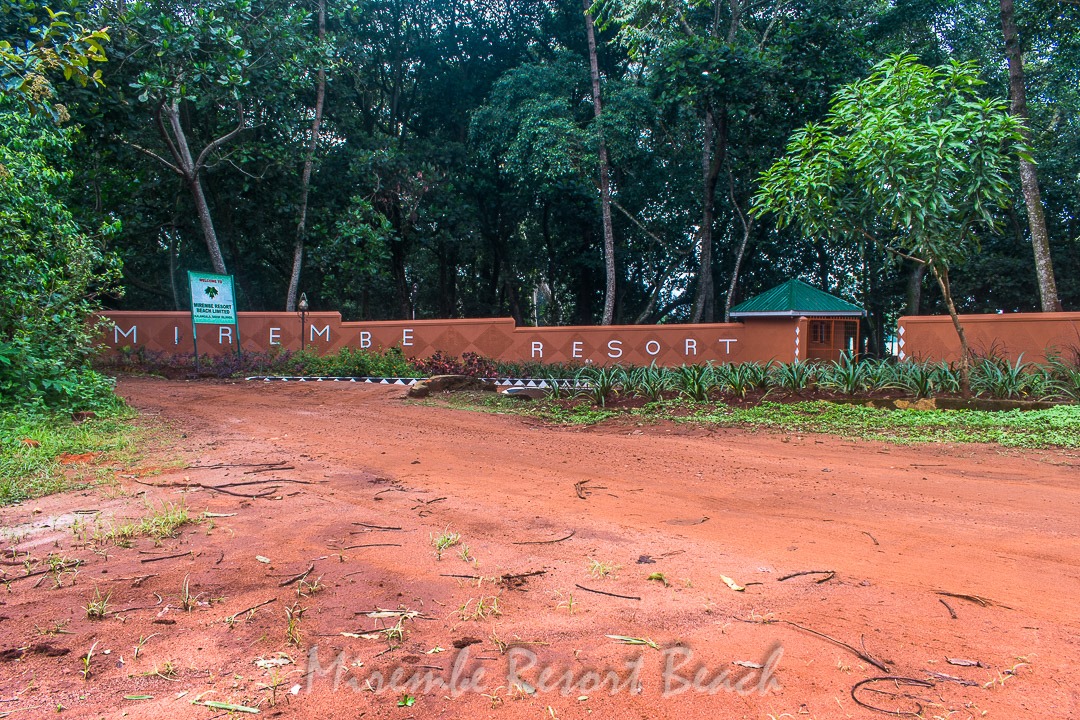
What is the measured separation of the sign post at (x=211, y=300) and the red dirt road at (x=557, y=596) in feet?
39.6

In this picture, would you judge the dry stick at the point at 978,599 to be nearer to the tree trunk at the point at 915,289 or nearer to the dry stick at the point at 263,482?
the dry stick at the point at 263,482

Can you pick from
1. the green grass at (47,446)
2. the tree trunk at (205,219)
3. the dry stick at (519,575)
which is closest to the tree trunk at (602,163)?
the tree trunk at (205,219)

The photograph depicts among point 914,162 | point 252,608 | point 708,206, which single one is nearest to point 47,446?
point 252,608

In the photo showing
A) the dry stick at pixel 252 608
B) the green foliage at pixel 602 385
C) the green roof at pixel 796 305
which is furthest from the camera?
the green roof at pixel 796 305

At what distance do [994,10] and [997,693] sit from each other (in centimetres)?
2478

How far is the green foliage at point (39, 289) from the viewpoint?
909cm

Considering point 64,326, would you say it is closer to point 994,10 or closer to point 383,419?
point 383,419

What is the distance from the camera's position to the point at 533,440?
8766 millimetres

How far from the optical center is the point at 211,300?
18.0 m

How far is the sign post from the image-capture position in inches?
685

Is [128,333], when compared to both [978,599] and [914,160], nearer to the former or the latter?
[914,160]

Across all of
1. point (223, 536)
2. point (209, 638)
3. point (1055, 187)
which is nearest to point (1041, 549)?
point (209, 638)

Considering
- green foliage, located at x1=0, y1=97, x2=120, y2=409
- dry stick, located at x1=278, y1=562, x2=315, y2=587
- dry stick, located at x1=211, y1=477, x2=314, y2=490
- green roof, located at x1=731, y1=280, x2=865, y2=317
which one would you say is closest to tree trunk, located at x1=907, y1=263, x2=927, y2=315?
green roof, located at x1=731, y1=280, x2=865, y2=317

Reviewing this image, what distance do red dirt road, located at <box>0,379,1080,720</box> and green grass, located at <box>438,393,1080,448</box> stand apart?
6.55 feet
